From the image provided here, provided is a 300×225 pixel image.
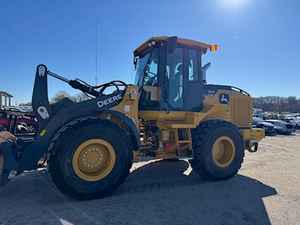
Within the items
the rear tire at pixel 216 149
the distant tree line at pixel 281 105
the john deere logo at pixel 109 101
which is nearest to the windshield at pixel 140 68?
the john deere logo at pixel 109 101

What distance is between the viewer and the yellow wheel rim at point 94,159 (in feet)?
15.0

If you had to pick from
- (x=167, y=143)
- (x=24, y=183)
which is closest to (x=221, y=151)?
(x=167, y=143)

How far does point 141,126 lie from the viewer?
6145 mm

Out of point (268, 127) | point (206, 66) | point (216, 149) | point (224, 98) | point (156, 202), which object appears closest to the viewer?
point (156, 202)

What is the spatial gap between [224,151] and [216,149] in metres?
0.30

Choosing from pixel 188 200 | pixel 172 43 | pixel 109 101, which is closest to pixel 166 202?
pixel 188 200

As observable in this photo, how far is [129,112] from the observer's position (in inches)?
206

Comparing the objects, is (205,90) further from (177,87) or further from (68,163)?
(68,163)

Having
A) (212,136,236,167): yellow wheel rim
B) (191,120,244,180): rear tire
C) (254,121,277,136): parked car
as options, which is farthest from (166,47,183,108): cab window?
(254,121,277,136): parked car

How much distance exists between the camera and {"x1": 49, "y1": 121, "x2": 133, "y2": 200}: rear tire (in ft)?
14.5

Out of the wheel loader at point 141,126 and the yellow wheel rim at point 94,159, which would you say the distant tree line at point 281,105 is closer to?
the wheel loader at point 141,126

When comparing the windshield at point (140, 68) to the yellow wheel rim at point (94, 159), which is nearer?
the yellow wheel rim at point (94, 159)

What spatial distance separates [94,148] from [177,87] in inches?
89.9

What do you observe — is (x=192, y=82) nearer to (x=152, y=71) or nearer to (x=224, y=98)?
(x=152, y=71)
